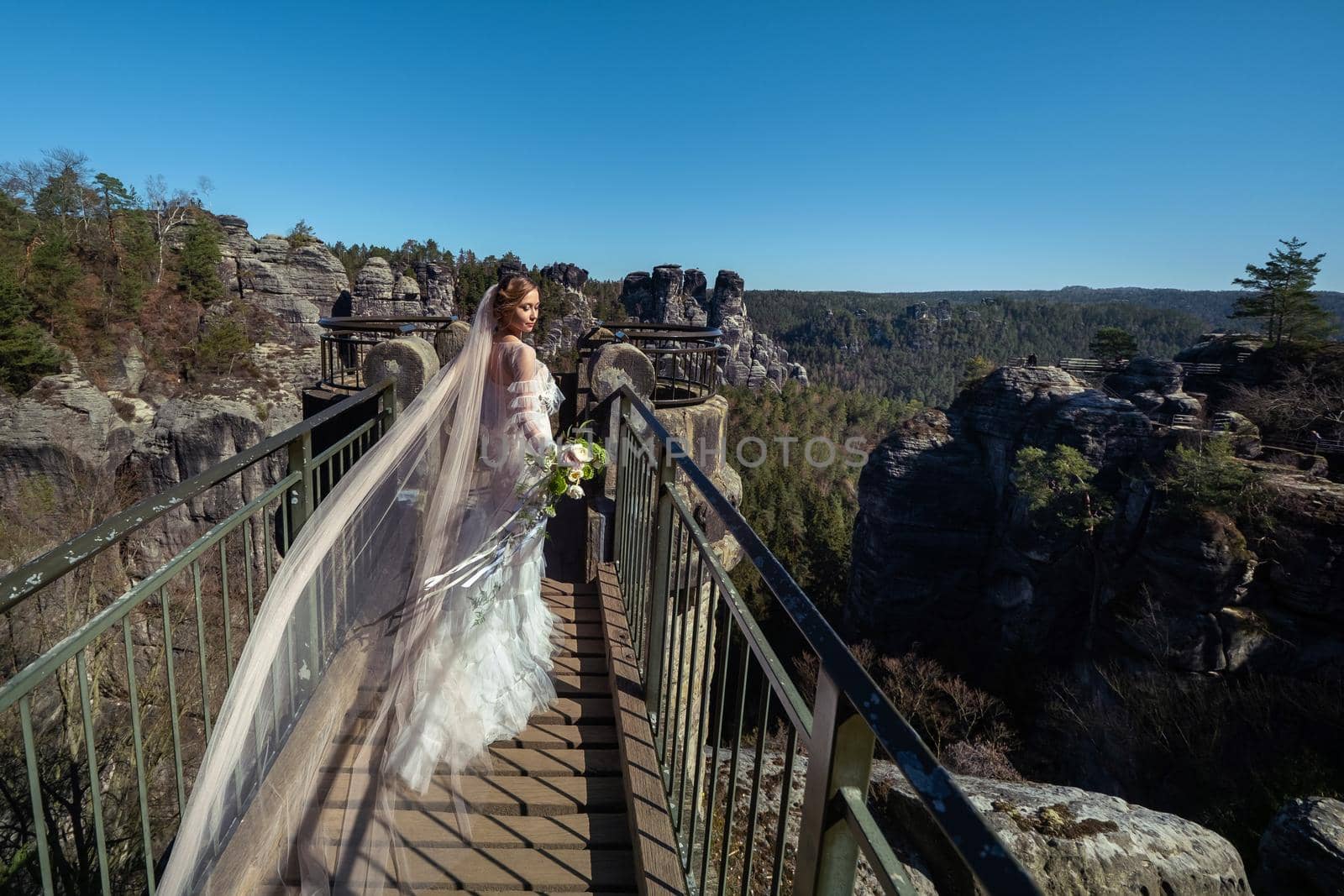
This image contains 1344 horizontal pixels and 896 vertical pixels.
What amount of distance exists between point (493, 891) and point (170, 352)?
3648 centimetres

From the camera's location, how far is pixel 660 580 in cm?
311

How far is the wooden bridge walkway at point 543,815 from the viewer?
228 centimetres

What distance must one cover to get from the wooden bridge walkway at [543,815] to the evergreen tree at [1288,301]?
41.9m

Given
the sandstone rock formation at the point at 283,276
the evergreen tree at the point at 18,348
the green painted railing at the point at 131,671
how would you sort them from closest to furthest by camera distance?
1. the green painted railing at the point at 131,671
2. the evergreen tree at the point at 18,348
3. the sandstone rock formation at the point at 283,276

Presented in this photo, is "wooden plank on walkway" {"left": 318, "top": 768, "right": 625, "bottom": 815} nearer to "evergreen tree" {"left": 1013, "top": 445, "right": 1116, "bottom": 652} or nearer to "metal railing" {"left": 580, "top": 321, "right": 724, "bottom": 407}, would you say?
"metal railing" {"left": 580, "top": 321, "right": 724, "bottom": 407}

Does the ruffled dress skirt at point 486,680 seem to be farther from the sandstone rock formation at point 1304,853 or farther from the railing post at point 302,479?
the sandstone rock formation at point 1304,853

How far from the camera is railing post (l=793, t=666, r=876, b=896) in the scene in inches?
44.2

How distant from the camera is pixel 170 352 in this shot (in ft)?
102

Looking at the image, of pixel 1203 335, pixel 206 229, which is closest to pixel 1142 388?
pixel 1203 335

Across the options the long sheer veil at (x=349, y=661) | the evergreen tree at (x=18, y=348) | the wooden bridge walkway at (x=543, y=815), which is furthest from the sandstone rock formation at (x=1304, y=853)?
the evergreen tree at (x=18, y=348)

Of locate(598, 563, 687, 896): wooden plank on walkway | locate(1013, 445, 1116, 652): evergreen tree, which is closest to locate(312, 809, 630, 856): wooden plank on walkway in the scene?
locate(598, 563, 687, 896): wooden plank on walkway

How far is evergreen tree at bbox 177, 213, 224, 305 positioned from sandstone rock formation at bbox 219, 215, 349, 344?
163cm

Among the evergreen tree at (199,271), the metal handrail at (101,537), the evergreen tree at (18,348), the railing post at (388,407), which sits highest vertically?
the evergreen tree at (199,271)

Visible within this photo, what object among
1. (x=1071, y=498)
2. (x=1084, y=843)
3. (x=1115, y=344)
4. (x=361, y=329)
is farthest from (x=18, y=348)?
(x=1115, y=344)
